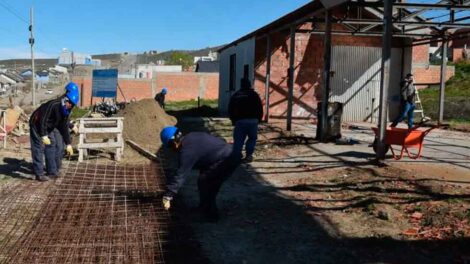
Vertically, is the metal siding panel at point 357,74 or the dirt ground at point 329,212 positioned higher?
the metal siding panel at point 357,74

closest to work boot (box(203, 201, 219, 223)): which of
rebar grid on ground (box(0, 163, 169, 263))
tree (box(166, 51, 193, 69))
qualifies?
rebar grid on ground (box(0, 163, 169, 263))

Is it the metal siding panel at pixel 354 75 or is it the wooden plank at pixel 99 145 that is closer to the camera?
the wooden plank at pixel 99 145

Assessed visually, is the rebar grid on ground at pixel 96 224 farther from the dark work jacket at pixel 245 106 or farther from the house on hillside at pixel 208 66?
the house on hillside at pixel 208 66

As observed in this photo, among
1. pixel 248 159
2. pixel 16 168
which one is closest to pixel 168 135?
pixel 248 159

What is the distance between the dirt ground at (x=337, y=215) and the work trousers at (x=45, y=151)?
2.31m

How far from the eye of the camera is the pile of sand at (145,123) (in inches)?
562

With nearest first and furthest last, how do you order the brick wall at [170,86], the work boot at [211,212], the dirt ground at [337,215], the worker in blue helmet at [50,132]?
the dirt ground at [337,215], the work boot at [211,212], the worker in blue helmet at [50,132], the brick wall at [170,86]

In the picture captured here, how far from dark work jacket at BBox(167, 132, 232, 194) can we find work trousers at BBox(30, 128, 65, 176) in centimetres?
351

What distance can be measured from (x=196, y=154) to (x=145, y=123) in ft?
30.8

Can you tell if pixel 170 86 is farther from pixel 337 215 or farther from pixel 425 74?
pixel 337 215

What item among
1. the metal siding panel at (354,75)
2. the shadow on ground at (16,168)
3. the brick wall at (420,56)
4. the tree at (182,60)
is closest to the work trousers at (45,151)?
the shadow on ground at (16,168)

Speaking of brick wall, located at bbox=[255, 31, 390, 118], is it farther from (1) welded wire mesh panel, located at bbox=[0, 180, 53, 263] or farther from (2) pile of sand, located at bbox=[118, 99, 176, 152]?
(1) welded wire mesh panel, located at bbox=[0, 180, 53, 263]

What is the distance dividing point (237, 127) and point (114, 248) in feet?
15.9

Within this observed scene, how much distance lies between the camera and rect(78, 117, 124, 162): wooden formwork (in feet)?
35.7
